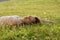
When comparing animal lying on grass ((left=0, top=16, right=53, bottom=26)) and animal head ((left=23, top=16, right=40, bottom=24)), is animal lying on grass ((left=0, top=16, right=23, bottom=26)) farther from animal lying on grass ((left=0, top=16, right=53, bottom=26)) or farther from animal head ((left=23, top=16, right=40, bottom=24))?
animal head ((left=23, top=16, right=40, bottom=24))

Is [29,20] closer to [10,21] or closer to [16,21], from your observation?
[16,21]

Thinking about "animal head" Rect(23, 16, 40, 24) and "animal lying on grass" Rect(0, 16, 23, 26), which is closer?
"animal lying on grass" Rect(0, 16, 23, 26)

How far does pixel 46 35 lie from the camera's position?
595cm

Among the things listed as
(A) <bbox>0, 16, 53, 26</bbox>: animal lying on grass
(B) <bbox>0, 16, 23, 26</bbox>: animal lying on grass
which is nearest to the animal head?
(A) <bbox>0, 16, 53, 26</bbox>: animal lying on grass

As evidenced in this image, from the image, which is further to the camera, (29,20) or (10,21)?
(29,20)

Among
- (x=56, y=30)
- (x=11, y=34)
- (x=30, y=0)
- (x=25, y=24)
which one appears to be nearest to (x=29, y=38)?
(x=11, y=34)

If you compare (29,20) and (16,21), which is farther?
(29,20)

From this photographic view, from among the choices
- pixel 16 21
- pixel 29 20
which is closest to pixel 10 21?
pixel 16 21

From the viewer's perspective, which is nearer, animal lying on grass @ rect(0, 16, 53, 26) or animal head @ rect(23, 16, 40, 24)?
animal lying on grass @ rect(0, 16, 53, 26)

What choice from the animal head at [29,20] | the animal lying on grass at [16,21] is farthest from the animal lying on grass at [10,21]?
the animal head at [29,20]

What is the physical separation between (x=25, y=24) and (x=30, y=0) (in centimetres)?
2141

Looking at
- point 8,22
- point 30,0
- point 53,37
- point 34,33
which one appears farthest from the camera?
point 30,0

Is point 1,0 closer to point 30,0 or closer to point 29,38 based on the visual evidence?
point 30,0

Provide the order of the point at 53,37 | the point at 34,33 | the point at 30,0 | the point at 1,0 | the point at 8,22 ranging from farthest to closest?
1. the point at 1,0
2. the point at 30,0
3. the point at 8,22
4. the point at 34,33
5. the point at 53,37
